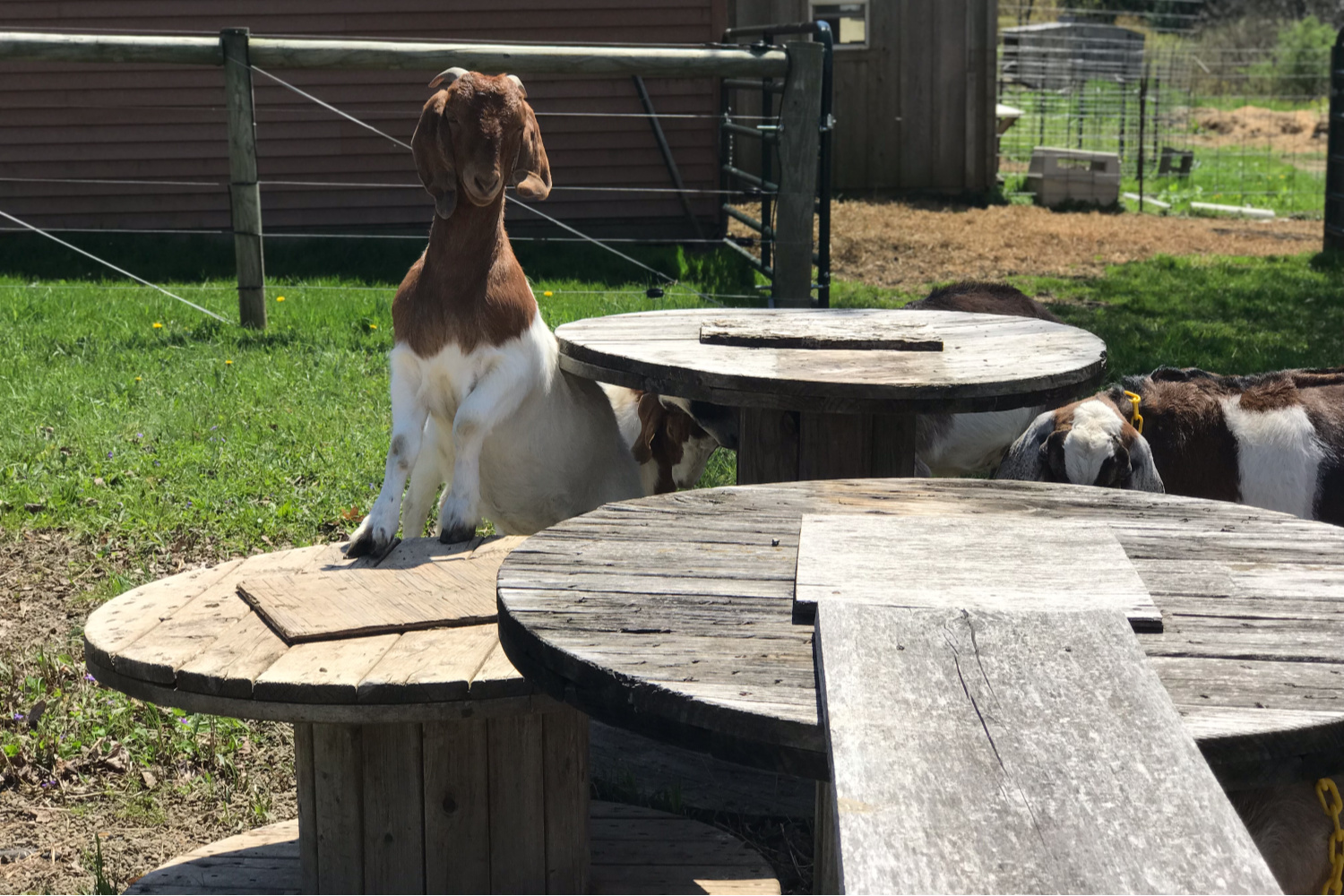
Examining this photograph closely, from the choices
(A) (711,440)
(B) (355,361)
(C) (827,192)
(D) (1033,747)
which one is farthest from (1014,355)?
(C) (827,192)

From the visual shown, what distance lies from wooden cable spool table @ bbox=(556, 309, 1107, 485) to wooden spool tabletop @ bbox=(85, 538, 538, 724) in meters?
0.73

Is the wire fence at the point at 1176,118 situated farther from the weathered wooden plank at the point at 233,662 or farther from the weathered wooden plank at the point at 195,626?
the weathered wooden plank at the point at 233,662

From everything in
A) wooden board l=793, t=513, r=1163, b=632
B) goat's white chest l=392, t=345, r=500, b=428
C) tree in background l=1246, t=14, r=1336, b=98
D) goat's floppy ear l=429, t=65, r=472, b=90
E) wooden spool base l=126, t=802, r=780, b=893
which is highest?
tree in background l=1246, t=14, r=1336, b=98

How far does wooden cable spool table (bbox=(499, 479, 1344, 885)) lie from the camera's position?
4.64 feet

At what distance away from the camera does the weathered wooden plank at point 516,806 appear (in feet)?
8.28

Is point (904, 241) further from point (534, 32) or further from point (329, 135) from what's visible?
point (329, 135)

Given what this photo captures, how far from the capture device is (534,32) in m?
11.1

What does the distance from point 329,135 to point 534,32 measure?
1.97 metres

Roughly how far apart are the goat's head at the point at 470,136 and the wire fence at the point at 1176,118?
40.4 feet

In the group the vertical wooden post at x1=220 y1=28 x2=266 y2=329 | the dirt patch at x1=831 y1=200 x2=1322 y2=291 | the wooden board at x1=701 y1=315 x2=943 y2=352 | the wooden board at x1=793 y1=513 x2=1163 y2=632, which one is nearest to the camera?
the wooden board at x1=793 y1=513 x2=1163 y2=632

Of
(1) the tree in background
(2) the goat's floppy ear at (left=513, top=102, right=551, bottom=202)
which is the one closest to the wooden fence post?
(2) the goat's floppy ear at (left=513, top=102, right=551, bottom=202)

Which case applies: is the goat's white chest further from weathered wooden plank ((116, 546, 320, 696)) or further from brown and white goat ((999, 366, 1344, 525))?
brown and white goat ((999, 366, 1344, 525))

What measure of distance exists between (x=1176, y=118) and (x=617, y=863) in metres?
17.6

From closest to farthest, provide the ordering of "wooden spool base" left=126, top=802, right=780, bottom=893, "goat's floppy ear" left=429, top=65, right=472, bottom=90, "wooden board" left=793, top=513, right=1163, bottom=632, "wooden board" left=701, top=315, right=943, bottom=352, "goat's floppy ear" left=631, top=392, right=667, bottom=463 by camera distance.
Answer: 1. "wooden board" left=793, top=513, right=1163, bottom=632
2. "wooden spool base" left=126, top=802, right=780, bottom=893
3. "goat's floppy ear" left=429, top=65, right=472, bottom=90
4. "wooden board" left=701, top=315, right=943, bottom=352
5. "goat's floppy ear" left=631, top=392, right=667, bottom=463
